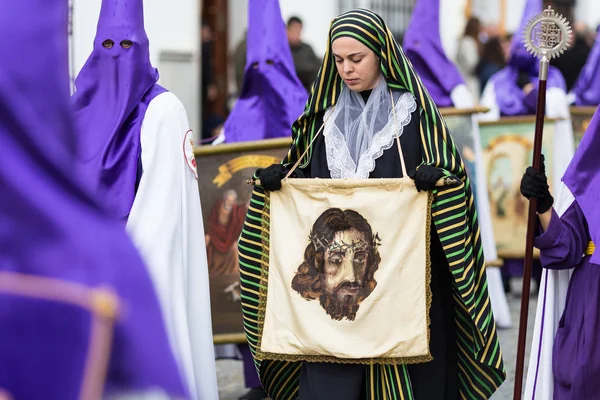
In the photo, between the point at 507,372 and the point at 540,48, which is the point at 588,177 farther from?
the point at 507,372

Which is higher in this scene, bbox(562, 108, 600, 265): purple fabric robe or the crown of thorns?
bbox(562, 108, 600, 265): purple fabric robe

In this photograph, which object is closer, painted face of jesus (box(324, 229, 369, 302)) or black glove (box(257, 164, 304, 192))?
painted face of jesus (box(324, 229, 369, 302))

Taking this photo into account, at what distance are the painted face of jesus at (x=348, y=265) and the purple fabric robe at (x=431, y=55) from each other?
14.4ft

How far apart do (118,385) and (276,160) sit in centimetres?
479

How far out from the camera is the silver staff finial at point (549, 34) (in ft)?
15.1

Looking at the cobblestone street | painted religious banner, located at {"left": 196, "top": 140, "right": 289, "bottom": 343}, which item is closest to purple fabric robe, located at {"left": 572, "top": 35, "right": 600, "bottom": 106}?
the cobblestone street

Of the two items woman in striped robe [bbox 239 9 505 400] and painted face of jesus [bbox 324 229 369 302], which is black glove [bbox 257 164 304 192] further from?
painted face of jesus [bbox 324 229 369 302]

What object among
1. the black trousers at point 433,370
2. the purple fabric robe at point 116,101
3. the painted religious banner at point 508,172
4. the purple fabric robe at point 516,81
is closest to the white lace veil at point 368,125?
the black trousers at point 433,370

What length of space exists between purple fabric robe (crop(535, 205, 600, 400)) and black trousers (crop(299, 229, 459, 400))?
40 centimetres

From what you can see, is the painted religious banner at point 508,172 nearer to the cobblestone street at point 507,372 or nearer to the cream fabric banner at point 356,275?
the cobblestone street at point 507,372

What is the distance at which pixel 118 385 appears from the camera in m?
1.81

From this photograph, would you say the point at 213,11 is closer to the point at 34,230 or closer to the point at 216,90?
the point at 216,90

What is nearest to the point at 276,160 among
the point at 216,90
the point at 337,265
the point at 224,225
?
the point at 224,225

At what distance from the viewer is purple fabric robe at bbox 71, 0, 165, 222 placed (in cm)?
481
